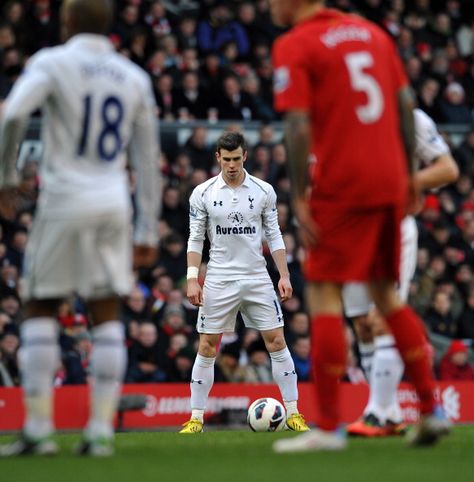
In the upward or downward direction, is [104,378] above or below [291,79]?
below

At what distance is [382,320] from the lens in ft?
28.5

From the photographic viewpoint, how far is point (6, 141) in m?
6.91

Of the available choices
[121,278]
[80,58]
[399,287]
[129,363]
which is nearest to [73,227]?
[121,278]

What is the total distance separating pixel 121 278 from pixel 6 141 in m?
0.90

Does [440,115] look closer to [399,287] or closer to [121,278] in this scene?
[399,287]

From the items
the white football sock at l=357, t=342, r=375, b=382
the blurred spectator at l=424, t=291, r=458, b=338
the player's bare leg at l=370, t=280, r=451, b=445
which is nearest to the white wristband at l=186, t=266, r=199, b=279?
the white football sock at l=357, t=342, r=375, b=382

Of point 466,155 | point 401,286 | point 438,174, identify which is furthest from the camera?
point 466,155

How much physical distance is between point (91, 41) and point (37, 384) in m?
1.75

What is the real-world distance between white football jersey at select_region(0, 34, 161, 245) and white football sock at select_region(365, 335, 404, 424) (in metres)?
2.46

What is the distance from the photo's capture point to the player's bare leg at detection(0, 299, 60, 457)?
6.85m

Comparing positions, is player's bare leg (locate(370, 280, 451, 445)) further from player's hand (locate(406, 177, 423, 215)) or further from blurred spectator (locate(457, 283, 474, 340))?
blurred spectator (locate(457, 283, 474, 340))

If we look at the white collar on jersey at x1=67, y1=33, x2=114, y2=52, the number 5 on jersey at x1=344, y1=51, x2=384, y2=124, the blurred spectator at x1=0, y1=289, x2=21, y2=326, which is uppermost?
the white collar on jersey at x1=67, y1=33, x2=114, y2=52

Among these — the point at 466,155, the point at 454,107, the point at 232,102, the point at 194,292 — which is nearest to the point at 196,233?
the point at 194,292

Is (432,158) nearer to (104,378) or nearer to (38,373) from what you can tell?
(104,378)
